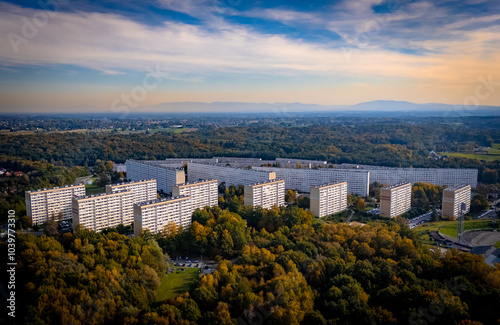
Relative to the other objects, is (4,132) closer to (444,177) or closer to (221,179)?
(221,179)

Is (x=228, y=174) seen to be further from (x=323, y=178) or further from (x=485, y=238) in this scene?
(x=485, y=238)

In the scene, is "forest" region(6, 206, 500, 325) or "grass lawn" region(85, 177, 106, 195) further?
"grass lawn" region(85, 177, 106, 195)

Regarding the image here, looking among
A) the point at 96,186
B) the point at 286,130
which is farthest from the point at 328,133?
→ the point at 96,186

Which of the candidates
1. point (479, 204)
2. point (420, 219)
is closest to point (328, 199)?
point (420, 219)

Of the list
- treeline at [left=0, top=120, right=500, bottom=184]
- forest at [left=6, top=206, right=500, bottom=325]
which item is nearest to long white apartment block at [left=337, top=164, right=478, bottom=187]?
treeline at [left=0, top=120, right=500, bottom=184]

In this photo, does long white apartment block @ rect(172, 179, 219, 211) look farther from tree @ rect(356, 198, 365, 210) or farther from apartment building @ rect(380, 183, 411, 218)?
apartment building @ rect(380, 183, 411, 218)

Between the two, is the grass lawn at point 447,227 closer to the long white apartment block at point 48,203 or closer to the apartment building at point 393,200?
the apartment building at point 393,200
